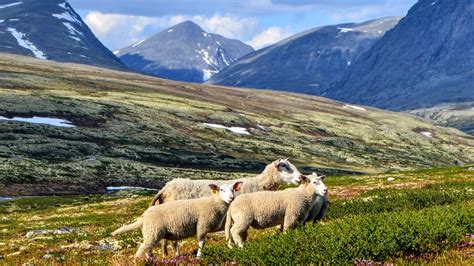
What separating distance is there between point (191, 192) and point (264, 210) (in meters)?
6.34

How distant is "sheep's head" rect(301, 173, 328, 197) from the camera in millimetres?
20330

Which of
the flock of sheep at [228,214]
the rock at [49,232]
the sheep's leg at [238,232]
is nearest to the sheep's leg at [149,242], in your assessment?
the flock of sheep at [228,214]

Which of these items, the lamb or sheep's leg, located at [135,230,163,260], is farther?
the lamb

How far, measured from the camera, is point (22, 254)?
A: 23.5 m

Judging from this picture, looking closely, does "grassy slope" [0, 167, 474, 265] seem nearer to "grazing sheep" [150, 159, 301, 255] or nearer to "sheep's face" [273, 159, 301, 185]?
"grazing sheep" [150, 159, 301, 255]

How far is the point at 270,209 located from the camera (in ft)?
63.5

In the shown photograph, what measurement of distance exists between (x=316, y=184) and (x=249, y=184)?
4.77 meters

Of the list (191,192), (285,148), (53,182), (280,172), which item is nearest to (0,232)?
(191,192)

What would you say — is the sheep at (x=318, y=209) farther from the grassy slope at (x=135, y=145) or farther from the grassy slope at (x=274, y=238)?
the grassy slope at (x=135, y=145)

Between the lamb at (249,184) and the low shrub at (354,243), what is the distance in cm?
891

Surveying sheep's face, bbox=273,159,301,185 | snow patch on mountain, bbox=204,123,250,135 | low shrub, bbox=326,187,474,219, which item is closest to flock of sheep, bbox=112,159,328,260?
sheep's face, bbox=273,159,301,185

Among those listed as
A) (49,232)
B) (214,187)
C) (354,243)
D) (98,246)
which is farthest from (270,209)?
(49,232)

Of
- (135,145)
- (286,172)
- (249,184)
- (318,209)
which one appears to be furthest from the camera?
(135,145)

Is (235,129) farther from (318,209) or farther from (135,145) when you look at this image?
(318,209)
